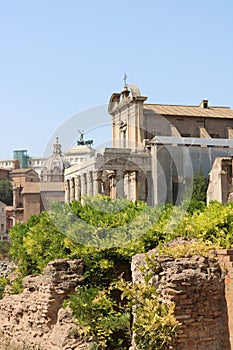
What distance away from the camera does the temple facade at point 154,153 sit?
3559 cm

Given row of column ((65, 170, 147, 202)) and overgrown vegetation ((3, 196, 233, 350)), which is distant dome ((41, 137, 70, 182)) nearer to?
row of column ((65, 170, 147, 202))

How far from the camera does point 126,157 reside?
119 ft

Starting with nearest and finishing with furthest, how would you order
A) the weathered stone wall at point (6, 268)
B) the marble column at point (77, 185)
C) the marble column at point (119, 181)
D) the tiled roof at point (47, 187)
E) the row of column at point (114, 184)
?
the weathered stone wall at point (6, 268)
the row of column at point (114, 184)
the marble column at point (119, 181)
the marble column at point (77, 185)
the tiled roof at point (47, 187)

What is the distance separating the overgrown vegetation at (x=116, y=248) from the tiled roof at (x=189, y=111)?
97.4 ft

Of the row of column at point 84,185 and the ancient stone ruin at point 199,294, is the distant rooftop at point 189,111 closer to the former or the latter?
the row of column at point 84,185

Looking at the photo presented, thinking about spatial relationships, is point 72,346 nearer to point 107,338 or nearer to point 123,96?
point 107,338

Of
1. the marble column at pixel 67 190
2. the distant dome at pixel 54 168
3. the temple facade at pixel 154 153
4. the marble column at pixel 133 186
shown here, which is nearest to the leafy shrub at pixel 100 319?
the temple facade at pixel 154 153

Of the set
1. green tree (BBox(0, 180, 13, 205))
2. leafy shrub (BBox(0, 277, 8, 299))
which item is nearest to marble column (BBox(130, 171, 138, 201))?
leafy shrub (BBox(0, 277, 8, 299))

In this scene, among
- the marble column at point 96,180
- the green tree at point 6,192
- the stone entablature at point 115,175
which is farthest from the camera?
the green tree at point 6,192

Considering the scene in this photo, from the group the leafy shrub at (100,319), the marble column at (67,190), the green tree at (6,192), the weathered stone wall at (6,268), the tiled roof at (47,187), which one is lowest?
the weathered stone wall at (6,268)

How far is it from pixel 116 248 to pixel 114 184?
27459mm

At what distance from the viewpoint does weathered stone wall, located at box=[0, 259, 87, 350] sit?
8.70m

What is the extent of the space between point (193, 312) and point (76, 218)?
3953 millimetres

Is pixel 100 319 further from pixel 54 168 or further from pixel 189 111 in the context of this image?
pixel 54 168
